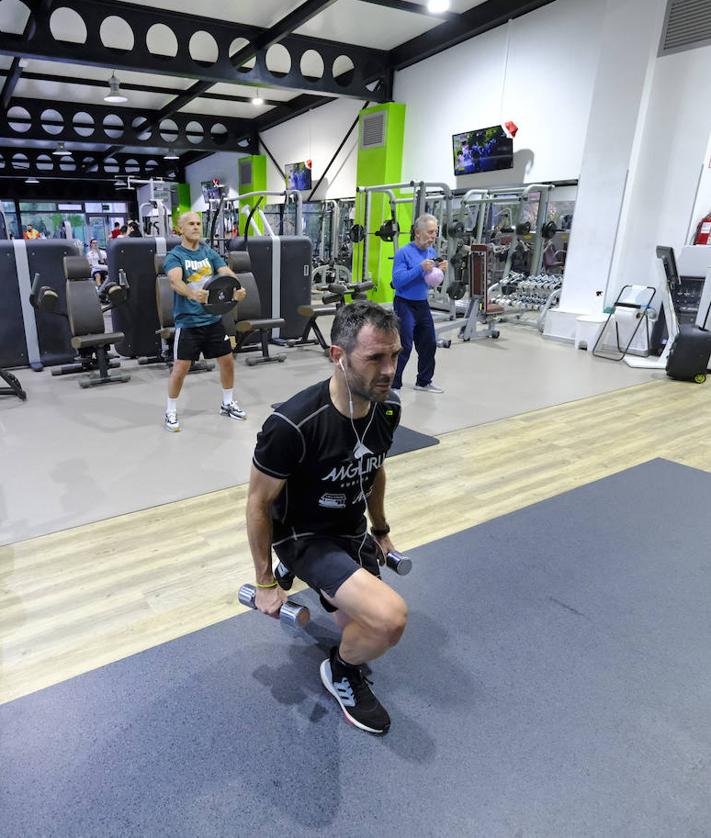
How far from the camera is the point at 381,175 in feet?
34.6

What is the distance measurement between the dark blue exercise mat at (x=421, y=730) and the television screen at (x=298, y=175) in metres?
12.8

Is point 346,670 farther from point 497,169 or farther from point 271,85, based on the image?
point 271,85

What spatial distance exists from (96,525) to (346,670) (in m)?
1.59

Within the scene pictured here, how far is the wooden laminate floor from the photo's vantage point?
6.34 feet

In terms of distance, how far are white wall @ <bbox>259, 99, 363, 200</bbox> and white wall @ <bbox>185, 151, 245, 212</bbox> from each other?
6.76ft

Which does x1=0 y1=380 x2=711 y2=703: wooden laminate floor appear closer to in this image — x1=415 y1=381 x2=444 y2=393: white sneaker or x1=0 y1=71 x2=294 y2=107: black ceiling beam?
x1=415 y1=381 x2=444 y2=393: white sneaker

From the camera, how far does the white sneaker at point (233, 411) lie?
412 centimetres

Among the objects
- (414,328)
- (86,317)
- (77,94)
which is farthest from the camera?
(77,94)

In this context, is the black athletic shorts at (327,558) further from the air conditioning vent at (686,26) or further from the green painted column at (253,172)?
the green painted column at (253,172)

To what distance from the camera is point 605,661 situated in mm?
1881

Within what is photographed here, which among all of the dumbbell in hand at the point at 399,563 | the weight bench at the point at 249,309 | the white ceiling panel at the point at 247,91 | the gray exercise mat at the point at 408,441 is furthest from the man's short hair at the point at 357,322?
the white ceiling panel at the point at 247,91

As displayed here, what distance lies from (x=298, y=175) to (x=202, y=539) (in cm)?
1277

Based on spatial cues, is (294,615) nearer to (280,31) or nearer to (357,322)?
(357,322)

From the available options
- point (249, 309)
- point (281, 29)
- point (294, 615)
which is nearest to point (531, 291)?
point (249, 309)
